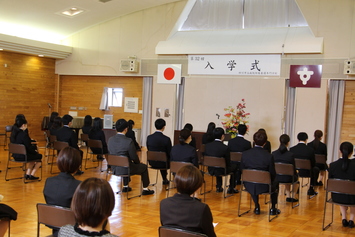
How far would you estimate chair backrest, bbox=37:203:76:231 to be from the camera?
3223 millimetres

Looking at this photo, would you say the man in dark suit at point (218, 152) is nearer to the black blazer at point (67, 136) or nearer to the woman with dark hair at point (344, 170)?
the woman with dark hair at point (344, 170)

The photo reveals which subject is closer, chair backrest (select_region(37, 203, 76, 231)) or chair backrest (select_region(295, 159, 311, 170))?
chair backrest (select_region(37, 203, 76, 231))

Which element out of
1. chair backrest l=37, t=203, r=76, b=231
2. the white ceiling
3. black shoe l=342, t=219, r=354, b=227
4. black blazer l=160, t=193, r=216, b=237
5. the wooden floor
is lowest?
the wooden floor

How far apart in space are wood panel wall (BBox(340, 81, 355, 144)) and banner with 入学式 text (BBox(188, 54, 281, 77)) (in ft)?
6.44

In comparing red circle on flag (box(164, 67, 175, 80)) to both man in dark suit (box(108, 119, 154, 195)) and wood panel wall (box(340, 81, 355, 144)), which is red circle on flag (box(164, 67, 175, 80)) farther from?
man in dark suit (box(108, 119, 154, 195))

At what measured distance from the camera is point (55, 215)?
329 cm

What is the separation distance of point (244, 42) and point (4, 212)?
9.70m

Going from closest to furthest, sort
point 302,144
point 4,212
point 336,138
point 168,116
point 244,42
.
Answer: point 4,212
point 302,144
point 336,138
point 244,42
point 168,116

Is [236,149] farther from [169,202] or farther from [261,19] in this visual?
[261,19]

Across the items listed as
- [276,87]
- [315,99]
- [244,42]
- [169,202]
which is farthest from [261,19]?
[169,202]

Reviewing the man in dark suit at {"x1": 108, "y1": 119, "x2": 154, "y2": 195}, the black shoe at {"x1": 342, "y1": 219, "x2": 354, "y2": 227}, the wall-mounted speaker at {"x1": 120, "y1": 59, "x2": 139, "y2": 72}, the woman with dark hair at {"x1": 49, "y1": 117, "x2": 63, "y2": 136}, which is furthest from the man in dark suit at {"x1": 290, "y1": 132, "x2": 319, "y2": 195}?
the wall-mounted speaker at {"x1": 120, "y1": 59, "x2": 139, "y2": 72}

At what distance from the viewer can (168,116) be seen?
1303 centimetres

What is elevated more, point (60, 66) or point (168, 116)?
point (60, 66)

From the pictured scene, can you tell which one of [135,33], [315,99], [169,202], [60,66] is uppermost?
[135,33]
